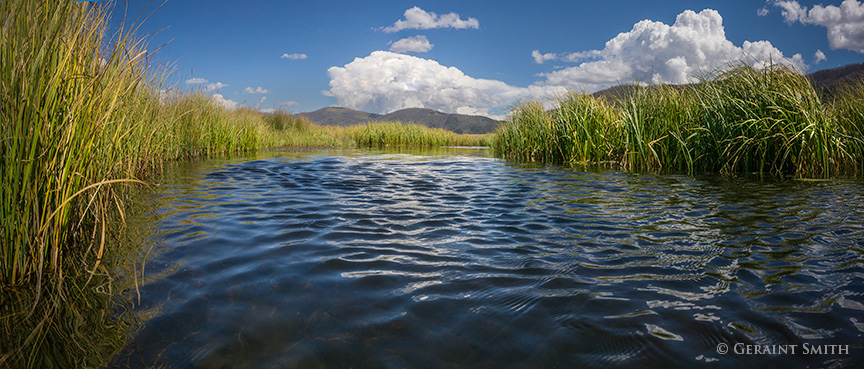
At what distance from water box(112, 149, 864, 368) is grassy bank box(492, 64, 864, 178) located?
251cm

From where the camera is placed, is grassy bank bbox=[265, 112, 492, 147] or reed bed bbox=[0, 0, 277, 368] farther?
grassy bank bbox=[265, 112, 492, 147]

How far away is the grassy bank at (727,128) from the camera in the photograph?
6.18 m

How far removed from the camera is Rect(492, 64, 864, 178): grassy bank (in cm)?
618

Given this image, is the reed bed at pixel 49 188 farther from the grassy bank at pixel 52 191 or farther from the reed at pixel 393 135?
the reed at pixel 393 135

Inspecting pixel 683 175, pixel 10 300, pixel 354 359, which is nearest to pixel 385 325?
pixel 354 359

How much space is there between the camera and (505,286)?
82.0 inches

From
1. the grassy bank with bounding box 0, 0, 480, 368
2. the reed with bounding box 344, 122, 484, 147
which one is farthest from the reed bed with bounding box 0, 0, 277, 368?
the reed with bounding box 344, 122, 484, 147

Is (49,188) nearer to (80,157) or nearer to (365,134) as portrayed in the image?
(80,157)

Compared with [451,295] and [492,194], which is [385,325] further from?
[492,194]

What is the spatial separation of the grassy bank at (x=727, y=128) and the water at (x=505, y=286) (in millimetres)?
2512

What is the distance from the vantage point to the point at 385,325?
1.68 meters

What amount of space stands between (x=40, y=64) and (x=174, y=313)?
1363mm

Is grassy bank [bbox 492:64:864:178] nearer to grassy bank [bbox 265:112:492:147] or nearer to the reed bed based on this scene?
the reed bed

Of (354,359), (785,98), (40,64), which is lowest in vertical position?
(354,359)
